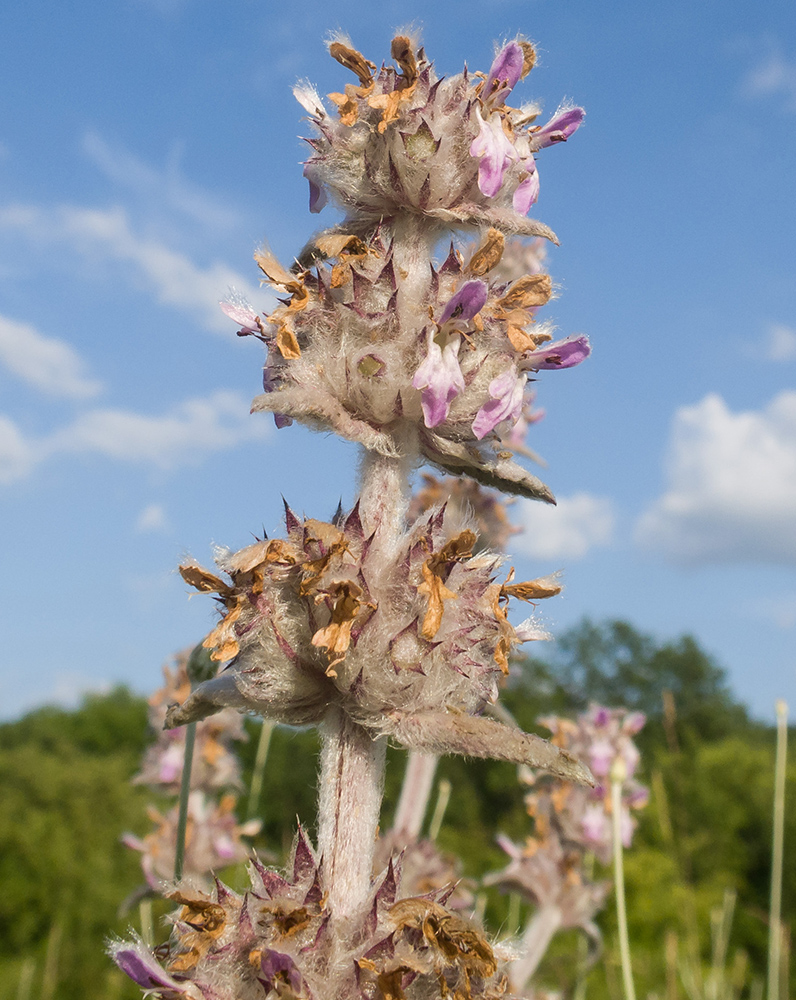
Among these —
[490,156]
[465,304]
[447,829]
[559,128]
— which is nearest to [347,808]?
[465,304]

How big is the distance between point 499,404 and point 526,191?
629 millimetres

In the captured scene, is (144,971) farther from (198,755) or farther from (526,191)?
(198,755)

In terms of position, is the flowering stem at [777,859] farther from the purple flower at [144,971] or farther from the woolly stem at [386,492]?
the purple flower at [144,971]

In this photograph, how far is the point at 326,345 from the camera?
221cm

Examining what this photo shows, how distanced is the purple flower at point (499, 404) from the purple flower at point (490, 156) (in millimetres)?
457

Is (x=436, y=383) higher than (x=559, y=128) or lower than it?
lower

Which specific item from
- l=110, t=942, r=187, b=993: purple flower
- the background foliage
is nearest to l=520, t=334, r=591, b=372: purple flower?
l=110, t=942, r=187, b=993: purple flower

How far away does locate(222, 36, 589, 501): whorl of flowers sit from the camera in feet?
7.00

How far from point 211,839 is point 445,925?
15.2ft

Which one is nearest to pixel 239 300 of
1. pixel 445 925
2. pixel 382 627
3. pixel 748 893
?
pixel 382 627

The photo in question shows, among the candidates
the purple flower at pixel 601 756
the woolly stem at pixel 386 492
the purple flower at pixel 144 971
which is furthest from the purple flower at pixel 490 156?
the purple flower at pixel 601 756

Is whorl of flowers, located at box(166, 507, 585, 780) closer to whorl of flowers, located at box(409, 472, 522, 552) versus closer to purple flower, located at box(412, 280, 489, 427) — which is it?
purple flower, located at box(412, 280, 489, 427)

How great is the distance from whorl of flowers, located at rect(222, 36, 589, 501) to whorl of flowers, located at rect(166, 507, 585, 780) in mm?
262

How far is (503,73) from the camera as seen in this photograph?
2.32 m
